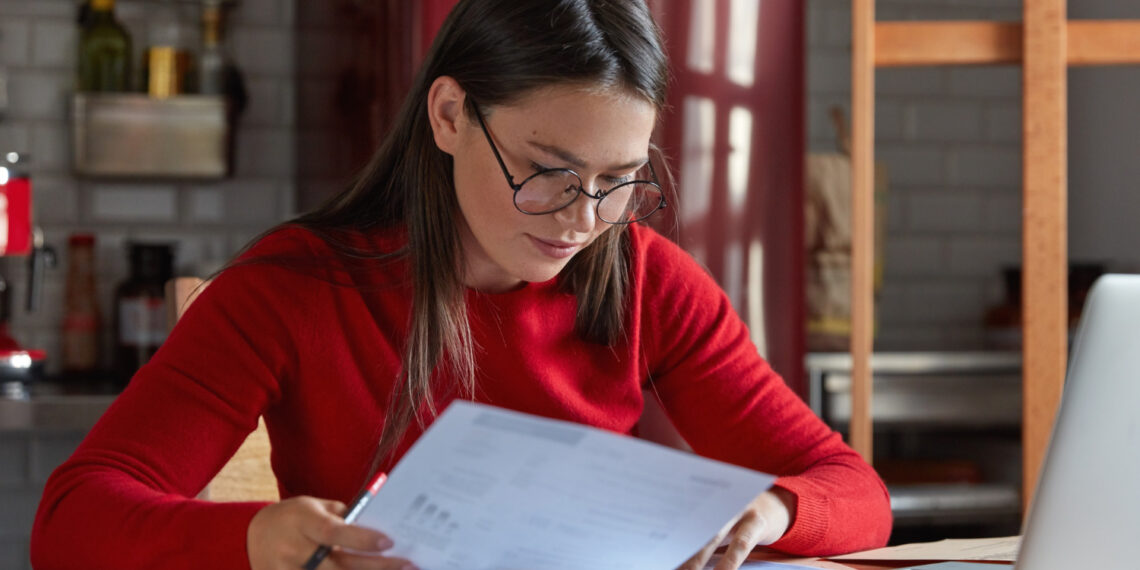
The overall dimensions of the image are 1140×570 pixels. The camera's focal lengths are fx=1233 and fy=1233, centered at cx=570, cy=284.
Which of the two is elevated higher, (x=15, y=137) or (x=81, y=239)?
(x=15, y=137)

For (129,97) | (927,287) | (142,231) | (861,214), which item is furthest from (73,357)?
(927,287)

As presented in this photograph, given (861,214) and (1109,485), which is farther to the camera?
(861,214)

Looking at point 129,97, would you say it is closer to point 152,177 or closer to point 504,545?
point 152,177

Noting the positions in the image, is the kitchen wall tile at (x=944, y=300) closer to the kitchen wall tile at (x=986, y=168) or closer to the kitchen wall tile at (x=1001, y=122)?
the kitchen wall tile at (x=986, y=168)

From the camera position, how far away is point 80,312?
2422 mm

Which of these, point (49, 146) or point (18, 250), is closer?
point (18, 250)

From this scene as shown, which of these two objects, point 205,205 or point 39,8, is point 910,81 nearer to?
point 205,205

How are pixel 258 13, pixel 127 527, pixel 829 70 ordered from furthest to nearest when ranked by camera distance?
pixel 829 70, pixel 258 13, pixel 127 527

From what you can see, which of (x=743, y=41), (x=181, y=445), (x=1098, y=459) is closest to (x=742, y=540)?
(x=1098, y=459)

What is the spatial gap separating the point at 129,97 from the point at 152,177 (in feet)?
0.55

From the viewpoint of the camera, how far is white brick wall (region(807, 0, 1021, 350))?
2943mm

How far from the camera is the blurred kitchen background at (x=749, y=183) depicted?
6.41ft

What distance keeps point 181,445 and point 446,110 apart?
1.19 feet

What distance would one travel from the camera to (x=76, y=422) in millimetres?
2057
